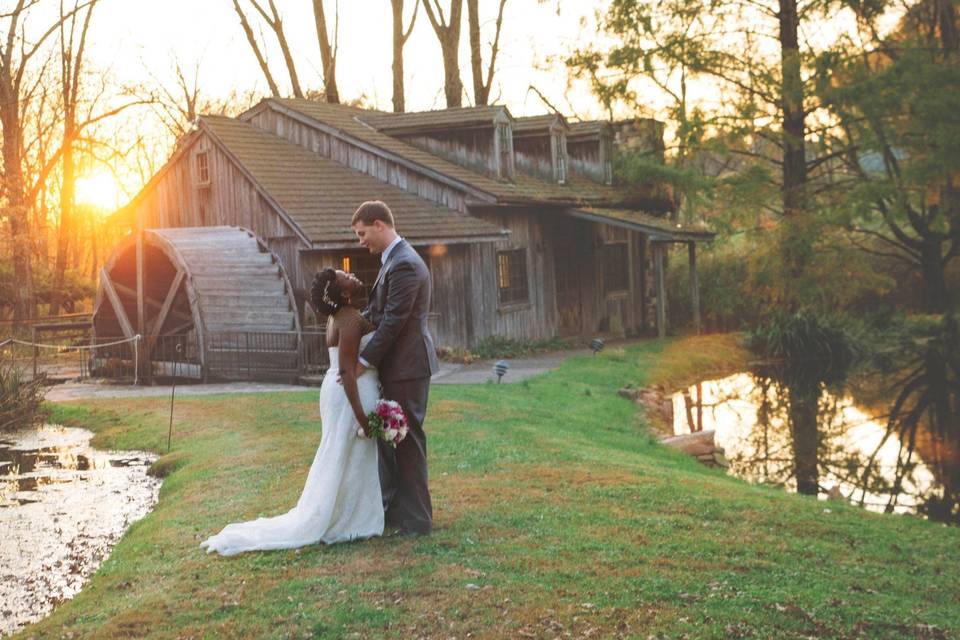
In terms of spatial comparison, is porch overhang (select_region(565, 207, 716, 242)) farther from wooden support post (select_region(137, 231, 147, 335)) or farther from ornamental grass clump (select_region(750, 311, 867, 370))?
wooden support post (select_region(137, 231, 147, 335))

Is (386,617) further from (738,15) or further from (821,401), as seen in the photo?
(738,15)

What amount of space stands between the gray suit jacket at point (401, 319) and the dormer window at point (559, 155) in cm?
2189

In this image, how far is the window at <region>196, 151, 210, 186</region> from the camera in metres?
26.2

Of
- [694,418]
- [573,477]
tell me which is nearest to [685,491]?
[573,477]

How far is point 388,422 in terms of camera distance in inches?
311

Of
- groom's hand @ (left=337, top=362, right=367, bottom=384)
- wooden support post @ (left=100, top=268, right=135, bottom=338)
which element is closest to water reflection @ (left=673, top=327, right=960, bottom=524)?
groom's hand @ (left=337, top=362, right=367, bottom=384)

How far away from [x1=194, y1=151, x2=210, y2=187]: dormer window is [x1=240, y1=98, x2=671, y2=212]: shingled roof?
9.04ft

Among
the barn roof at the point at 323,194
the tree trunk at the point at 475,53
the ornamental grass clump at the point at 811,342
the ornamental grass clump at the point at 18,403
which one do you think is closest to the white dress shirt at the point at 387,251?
the ornamental grass clump at the point at 18,403

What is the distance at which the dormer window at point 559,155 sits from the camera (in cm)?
2962

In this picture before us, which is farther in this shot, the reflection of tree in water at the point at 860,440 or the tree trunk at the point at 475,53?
the tree trunk at the point at 475,53

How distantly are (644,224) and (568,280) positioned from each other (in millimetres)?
3466

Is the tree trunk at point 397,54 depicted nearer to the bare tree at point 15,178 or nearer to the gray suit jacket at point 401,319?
the bare tree at point 15,178

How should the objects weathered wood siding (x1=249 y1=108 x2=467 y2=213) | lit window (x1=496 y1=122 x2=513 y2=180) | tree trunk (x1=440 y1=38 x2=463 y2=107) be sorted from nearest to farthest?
weathered wood siding (x1=249 y1=108 x2=467 y2=213) → lit window (x1=496 y1=122 x2=513 y2=180) → tree trunk (x1=440 y1=38 x2=463 y2=107)

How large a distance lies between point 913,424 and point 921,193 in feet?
30.1
